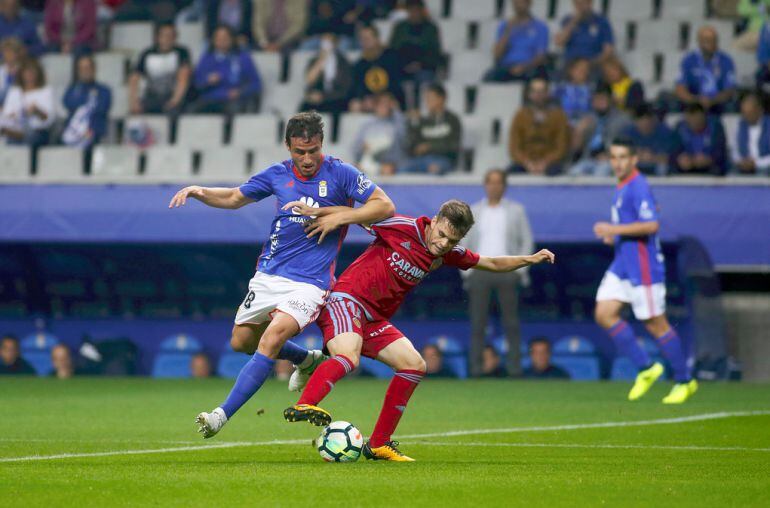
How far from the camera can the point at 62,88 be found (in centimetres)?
1962

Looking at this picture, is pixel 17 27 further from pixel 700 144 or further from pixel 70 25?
pixel 700 144

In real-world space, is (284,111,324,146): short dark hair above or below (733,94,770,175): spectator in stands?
above

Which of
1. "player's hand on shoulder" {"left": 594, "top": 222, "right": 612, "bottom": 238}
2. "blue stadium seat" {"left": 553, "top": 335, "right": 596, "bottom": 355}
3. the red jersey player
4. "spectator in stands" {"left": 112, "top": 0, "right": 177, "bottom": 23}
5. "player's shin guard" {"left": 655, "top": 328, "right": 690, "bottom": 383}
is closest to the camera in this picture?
the red jersey player

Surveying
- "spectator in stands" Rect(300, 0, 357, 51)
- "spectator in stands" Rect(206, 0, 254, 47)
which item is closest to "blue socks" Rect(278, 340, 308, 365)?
"spectator in stands" Rect(300, 0, 357, 51)

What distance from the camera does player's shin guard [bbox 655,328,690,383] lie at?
491 inches

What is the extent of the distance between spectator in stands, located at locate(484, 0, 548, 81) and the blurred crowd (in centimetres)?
2

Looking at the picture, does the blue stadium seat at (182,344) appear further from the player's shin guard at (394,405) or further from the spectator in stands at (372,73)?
the player's shin guard at (394,405)

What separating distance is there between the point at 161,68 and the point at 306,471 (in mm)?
12762

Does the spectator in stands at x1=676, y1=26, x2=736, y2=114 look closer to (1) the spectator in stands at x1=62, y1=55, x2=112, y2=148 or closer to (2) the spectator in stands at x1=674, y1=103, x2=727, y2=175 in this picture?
(2) the spectator in stands at x1=674, y1=103, x2=727, y2=175

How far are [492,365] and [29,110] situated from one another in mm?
7028

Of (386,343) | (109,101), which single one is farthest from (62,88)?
(386,343)

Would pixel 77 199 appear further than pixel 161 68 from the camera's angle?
No

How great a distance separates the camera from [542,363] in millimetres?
16344

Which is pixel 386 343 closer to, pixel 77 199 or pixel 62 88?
pixel 77 199
